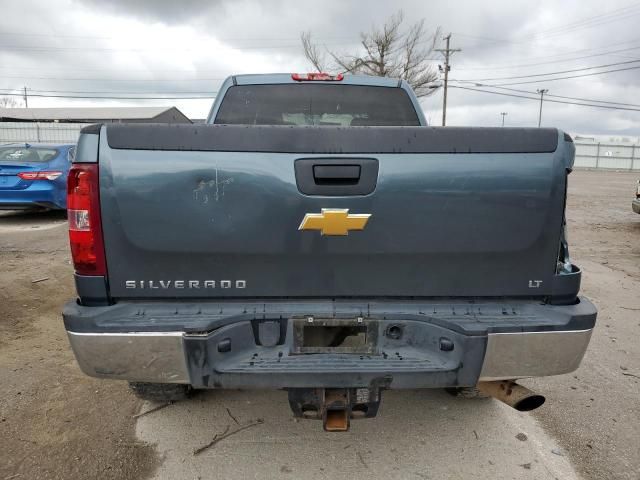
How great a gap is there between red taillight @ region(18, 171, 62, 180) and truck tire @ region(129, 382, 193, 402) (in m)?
7.43

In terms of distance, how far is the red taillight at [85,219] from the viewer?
79.5 inches

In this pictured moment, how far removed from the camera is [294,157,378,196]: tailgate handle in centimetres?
206

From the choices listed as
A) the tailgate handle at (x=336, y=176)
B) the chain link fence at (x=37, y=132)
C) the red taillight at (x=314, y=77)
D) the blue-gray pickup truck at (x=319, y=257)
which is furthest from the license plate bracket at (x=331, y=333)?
the chain link fence at (x=37, y=132)

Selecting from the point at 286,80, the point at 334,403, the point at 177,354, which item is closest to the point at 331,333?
the point at 334,403

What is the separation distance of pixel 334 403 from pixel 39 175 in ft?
28.6

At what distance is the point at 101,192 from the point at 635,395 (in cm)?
365

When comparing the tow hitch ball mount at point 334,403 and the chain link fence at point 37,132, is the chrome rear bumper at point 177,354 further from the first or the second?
the chain link fence at point 37,132

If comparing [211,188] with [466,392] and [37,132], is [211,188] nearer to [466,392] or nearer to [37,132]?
[466,392]

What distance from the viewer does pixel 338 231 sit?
2.09 metres

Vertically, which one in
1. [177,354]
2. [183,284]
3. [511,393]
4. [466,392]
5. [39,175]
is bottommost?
[466,392]

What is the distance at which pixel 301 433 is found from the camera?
9.27 feet

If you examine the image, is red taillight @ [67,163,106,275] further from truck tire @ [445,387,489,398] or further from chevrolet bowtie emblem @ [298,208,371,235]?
truck tire @ [445,387,489,398]

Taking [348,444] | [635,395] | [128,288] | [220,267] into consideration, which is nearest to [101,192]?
[128,288]

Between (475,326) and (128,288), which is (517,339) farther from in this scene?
(128,288)
